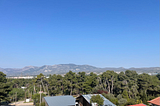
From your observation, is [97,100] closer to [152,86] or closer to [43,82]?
[152,86]

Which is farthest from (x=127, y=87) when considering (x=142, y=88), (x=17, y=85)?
(x=17, y=85)

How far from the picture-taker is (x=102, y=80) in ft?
175

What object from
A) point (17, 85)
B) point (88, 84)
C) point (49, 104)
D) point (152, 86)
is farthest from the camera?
point (17, 85)

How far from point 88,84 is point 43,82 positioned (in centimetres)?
1772

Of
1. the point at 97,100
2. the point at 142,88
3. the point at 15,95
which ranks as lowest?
the point at 15,95

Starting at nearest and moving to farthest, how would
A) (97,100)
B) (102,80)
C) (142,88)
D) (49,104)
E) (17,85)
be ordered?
(97,100) < (49,104) < (142,88) < (102,80) < (17,85)

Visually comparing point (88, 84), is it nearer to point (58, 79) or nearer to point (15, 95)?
point (58, 79)

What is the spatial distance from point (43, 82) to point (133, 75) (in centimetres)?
3605

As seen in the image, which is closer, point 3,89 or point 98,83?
point 3,89

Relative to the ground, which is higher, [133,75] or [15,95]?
[133,75]

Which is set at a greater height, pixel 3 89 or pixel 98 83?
pixel 3 89

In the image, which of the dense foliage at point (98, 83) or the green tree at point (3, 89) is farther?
the dense foliage at point (98, 83)

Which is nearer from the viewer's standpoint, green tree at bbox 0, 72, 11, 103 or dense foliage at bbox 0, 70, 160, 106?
→ green tree at bbox 0, 72, 11, 103

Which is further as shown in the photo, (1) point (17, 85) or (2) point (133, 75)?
(1) point (17, 85)
